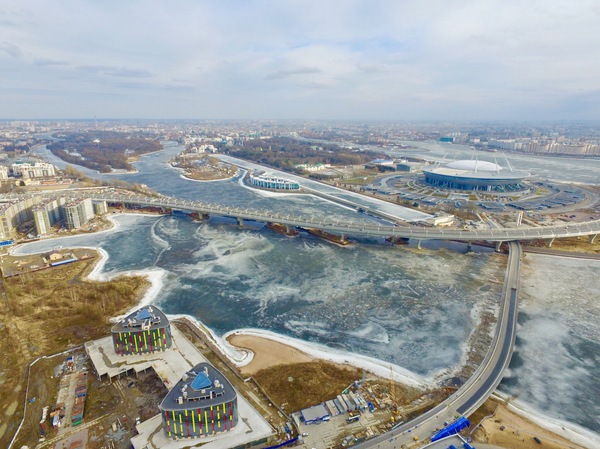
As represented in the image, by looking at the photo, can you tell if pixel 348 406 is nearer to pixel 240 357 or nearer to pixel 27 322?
pixel 240 357

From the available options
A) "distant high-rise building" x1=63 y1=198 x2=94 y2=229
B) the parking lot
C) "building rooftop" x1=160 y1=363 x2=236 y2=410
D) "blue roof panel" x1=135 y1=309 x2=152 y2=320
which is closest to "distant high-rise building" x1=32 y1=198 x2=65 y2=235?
"distant high-rise building" x1=63 y1=198 x2=94 y2=229

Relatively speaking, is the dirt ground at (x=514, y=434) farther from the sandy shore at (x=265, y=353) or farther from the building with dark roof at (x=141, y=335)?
the building with dark roof at (x=141, y=335)

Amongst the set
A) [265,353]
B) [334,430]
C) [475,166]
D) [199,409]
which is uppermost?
[475,166]

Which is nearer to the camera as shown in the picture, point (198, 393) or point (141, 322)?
point (198, 393)

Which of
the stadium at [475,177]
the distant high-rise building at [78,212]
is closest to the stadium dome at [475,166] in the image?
the stadium at [475,177]

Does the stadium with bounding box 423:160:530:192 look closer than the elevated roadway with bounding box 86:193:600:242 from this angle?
No

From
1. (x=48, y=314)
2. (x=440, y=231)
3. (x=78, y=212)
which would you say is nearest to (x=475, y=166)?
(x=440, y=231)

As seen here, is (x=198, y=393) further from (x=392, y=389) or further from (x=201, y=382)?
(x=392, y=389)

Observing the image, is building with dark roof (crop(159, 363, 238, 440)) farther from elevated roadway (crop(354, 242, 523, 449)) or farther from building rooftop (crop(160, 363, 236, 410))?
elevated roadway (crop(354, 242, 523, 449))
